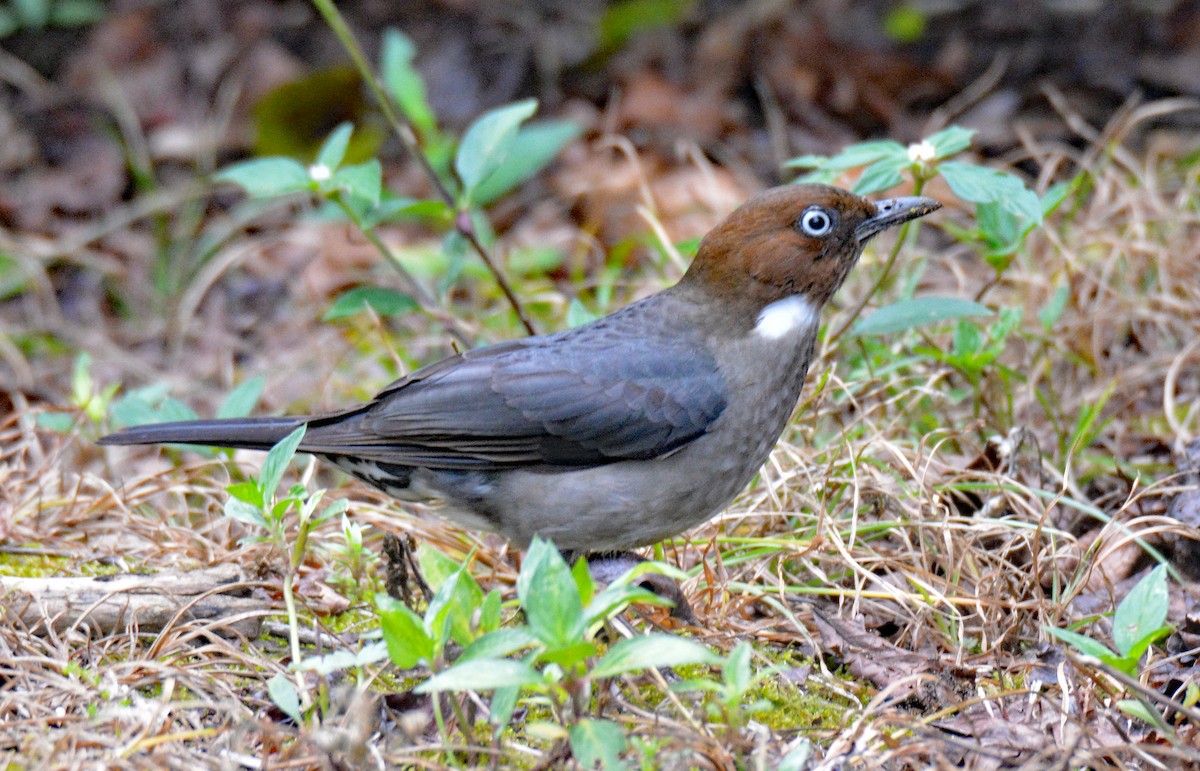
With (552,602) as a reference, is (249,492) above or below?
above

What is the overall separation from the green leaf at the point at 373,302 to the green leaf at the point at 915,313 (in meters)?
1.70

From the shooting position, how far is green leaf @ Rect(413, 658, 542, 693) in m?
2.36

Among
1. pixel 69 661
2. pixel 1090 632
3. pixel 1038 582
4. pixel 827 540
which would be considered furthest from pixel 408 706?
pixel 1090 632

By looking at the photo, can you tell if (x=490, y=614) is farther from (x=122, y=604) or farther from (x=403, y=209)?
(x=403, y=209)

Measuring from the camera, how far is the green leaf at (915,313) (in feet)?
13.7

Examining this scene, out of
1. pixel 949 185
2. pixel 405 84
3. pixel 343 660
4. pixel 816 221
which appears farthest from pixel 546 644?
pixel 405 84

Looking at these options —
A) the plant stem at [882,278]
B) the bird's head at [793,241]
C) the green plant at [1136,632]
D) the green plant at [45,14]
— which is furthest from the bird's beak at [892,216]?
the green plant at [45,14]

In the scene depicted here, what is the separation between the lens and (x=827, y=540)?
386 cm

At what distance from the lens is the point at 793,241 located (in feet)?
12.8

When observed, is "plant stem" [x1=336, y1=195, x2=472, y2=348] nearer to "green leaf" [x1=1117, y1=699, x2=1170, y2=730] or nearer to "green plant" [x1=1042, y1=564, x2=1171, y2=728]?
"green plant" [x1=1042, y1=564, x2=1171, y2=728]

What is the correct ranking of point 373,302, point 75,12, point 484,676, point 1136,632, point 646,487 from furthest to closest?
point 75,12 < point 373,302 < point 646,487 < point 1136,632 < point 484,676

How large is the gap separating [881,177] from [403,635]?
225cm

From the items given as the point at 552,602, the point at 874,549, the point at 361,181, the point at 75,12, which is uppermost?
the point at 75,12

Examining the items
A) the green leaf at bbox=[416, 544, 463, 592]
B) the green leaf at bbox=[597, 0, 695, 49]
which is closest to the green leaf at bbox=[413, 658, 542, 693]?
the green leaf at bbox=[416, 544, 463, 592]
